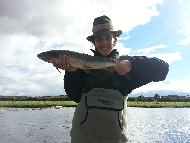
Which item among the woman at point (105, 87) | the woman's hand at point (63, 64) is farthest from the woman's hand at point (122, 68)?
the woman's hand at point (63, 64)

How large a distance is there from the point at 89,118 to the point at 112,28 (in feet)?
7.20

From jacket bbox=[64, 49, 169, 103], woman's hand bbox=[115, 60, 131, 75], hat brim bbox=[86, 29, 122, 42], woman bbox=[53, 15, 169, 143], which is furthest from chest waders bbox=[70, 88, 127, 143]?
hat brim bbox=[86, 29, 122, 42]

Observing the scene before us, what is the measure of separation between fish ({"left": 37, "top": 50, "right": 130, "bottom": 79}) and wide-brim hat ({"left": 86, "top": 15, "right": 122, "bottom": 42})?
0.60 m

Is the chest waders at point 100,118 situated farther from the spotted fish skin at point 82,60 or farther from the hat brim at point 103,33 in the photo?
the hat brim at point 103,33

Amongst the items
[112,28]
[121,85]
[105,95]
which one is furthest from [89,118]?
[112,28]

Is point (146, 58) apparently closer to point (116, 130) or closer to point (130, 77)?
point (130, 77)

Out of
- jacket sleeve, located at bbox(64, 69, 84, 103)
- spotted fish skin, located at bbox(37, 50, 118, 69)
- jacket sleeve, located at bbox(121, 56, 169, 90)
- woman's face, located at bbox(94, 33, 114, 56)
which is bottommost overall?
jacket sleeve, located at bbox(64, 69, 84, 103)

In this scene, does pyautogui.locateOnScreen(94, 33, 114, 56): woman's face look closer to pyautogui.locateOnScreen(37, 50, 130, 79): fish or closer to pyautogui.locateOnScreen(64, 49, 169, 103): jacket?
pyautogui.locateOnScreen(37, 50, 130, 79): fish

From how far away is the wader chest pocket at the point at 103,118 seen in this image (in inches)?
134

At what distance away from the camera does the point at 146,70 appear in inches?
151

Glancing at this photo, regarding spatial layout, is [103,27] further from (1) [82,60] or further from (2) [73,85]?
(2) [73,85]

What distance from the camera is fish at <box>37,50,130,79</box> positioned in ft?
13.2

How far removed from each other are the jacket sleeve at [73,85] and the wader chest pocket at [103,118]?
15.5 inches

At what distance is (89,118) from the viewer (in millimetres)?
3486
